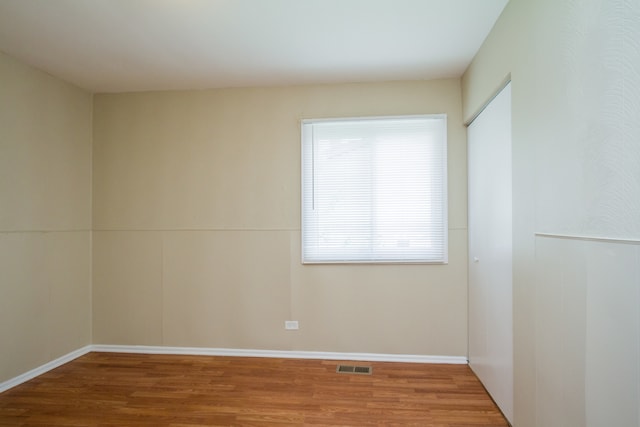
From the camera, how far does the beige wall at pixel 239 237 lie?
3670mm

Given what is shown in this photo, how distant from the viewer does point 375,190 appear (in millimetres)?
3703

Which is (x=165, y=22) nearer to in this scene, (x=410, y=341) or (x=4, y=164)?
(x=4, y=164)

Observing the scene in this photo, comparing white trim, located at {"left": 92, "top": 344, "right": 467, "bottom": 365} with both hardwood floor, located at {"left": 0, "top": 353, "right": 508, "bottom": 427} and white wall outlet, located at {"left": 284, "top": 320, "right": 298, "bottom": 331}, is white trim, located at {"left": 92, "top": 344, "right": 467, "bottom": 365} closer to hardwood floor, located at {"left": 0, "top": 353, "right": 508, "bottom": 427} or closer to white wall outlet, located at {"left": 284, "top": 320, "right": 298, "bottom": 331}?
hardwood floor, located at {"left": 0, "top": 353, "right": 508, "bottom": 427}

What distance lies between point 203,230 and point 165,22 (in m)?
2.09

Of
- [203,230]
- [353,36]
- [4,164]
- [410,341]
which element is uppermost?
[353,36]

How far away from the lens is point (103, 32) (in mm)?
2791

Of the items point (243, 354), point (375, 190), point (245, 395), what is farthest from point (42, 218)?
point (375, 190)

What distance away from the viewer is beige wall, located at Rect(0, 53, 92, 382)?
3148mm

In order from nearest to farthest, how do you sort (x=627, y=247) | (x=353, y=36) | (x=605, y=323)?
(x=627, y=247)
(x=605, y=323)
(x=353, y=36)

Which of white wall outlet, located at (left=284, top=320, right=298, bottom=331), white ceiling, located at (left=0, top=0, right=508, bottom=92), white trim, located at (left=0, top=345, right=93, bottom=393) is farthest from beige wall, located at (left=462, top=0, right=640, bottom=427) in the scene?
white trim, located at (left=0, top=345, right=93, bottom=393)

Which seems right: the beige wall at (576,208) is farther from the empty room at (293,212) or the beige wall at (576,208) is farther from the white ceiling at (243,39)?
the white ceiling at (243,39)

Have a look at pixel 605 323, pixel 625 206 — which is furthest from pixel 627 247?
pixel 605 323

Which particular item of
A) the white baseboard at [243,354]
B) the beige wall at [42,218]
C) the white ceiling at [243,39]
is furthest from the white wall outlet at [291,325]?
the white ceiling at [243,39]

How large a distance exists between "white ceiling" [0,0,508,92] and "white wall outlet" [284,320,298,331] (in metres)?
2.59
